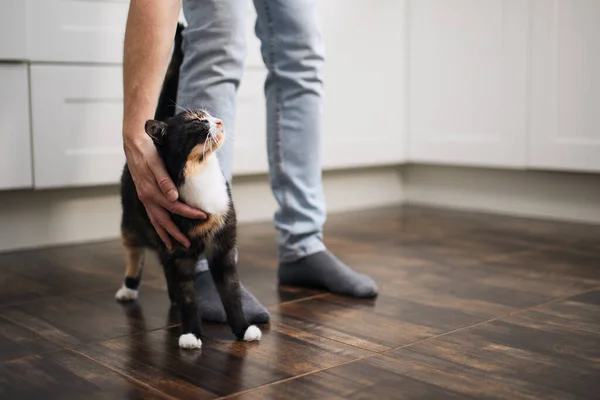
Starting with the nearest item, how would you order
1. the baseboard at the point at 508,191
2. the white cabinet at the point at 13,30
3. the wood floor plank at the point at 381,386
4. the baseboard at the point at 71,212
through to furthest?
the wood floor plank at the point at 381,386, the white cabinet at the point at 13,30, the baseboard at the point at 71,212, the baseboard at the point at 508,191

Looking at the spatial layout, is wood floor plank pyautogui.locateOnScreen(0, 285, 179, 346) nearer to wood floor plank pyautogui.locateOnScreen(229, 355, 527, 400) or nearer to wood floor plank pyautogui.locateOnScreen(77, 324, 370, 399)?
wood floor plank pyautogui.locateOnScreen(77, 324, 370, 399)

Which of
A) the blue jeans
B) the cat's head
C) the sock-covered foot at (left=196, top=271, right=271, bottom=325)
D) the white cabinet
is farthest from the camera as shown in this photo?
the white cabinet

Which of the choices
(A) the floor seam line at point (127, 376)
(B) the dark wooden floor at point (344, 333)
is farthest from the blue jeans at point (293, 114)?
(A) the floor seam line at point (127, 376)

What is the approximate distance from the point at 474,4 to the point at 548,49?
33 cm

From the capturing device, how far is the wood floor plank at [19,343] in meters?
1.23

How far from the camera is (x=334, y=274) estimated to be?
5.24 feet

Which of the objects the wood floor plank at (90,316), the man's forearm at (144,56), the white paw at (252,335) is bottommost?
the wood floor plank at (90,316)

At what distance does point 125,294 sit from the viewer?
1.57m

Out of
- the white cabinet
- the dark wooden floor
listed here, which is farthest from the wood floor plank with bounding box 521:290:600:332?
the white cabinet

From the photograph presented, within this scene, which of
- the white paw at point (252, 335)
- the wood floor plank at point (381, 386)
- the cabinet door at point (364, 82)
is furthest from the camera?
the cabinet door at point (364, 82)

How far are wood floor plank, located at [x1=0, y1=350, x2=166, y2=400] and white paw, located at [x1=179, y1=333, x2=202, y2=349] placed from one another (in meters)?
0.13

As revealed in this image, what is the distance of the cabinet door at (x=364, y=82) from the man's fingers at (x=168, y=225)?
1.48m

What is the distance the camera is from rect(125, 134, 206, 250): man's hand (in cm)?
116

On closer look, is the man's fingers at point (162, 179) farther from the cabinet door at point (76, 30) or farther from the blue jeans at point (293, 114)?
the cabinet door at point (76, 30)
